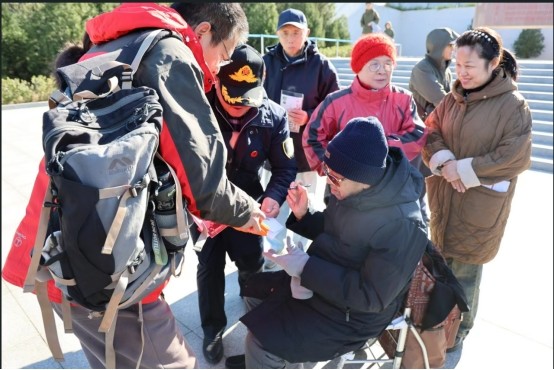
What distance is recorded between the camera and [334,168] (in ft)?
5.67

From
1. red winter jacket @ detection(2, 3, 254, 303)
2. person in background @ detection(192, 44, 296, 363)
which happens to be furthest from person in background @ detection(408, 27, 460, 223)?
red winter jacket @ detection(2, 3, 254, 303)

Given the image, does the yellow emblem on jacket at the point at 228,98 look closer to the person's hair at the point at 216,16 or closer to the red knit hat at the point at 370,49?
the person's hair at the point at 216,16

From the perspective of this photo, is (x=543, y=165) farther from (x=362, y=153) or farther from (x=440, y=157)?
(x=362, y=153)

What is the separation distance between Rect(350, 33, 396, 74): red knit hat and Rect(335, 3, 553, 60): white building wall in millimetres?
22329

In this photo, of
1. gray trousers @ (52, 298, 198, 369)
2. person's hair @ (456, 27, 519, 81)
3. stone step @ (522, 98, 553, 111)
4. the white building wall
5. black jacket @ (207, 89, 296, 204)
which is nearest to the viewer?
gray trousers @ (52, 298, 198, 369)

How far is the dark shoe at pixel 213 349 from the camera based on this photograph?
242 cm

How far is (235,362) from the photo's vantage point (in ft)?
7.82

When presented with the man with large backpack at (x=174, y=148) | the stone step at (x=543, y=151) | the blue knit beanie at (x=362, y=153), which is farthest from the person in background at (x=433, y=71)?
the stone step at (x=543, y=151)

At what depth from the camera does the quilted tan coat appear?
6.97ft

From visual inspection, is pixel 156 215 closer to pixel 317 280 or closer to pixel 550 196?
pixel 317 280

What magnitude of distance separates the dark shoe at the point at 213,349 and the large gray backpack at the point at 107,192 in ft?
3.86

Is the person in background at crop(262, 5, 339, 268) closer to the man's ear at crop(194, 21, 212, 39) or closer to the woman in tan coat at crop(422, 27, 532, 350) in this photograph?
the woman in tan coat at crop(422, 27, 532, 350)

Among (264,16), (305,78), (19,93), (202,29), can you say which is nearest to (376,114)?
(305,78)

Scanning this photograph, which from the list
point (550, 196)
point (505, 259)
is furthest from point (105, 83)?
point (550, 196)
